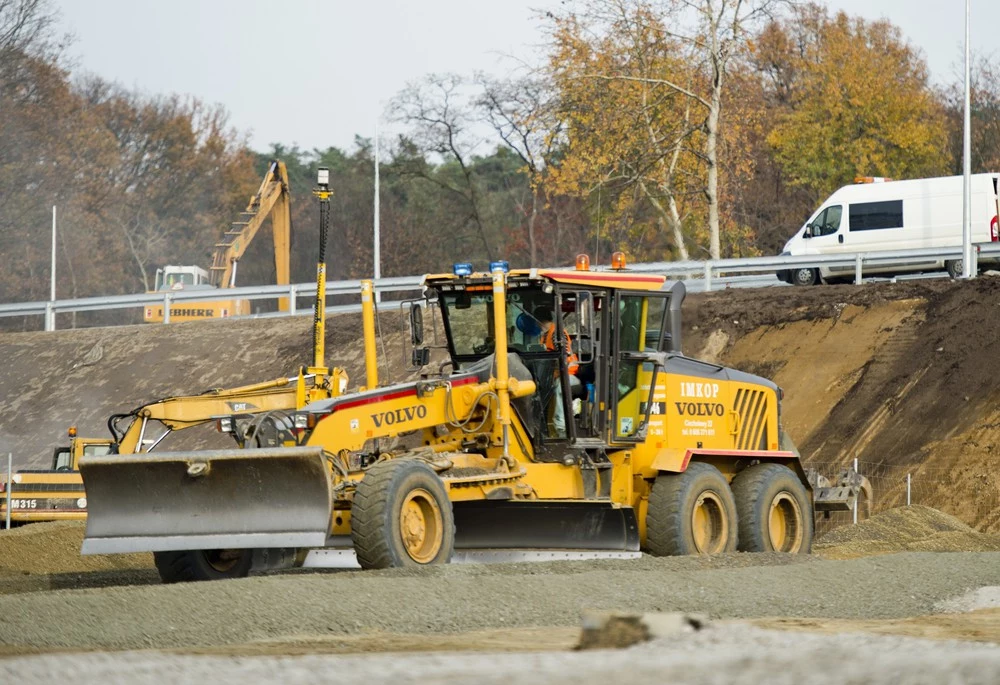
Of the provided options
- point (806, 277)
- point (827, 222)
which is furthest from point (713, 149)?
point (806, 277)

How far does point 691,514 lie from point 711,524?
2.70 ft

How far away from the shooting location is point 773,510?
1623 cm

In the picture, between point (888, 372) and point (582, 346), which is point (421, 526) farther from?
point (888, 372)

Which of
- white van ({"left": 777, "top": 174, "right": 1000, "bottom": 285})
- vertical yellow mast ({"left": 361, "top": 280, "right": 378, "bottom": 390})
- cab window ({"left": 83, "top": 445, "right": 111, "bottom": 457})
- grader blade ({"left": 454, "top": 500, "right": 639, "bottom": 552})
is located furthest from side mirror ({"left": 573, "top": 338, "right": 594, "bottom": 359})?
white van ({"left": 777, "top": 174, "right": 1000, "bottom": 285})

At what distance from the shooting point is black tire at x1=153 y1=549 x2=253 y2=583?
44.5ft

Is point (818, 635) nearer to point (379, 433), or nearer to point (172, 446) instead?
point (379, 433)

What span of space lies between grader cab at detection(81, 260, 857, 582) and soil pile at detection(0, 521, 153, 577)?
117 inches

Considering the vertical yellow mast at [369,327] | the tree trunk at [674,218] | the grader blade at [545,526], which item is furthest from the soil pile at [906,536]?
the tree trunk at [674,218]

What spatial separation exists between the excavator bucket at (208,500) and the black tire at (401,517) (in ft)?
1.12

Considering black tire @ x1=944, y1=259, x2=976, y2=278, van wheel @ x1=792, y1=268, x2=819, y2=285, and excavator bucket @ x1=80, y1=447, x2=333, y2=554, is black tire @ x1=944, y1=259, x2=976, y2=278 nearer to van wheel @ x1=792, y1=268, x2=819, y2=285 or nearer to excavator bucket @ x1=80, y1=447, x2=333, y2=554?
van wheel @ x1=792, y1=268, x2=819, y2=285

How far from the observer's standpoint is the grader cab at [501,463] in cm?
1207

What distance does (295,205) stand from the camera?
78.2 m

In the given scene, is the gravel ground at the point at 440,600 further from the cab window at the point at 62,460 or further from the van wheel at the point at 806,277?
the van wheel at the point at 806,277

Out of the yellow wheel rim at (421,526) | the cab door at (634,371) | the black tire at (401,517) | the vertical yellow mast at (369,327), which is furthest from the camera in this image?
the cab door at (634,371)
